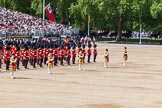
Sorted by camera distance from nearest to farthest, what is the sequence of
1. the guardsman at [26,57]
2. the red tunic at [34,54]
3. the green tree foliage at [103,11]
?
the guardsman at [26,57]
the red tunic at [34,54]
the green tree foliage at [103,11]

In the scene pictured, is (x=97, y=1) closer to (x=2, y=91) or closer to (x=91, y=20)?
(x=91, y=20)

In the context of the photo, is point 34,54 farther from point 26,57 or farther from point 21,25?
point 21,25

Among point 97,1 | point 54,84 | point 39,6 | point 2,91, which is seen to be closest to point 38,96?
point 2,91

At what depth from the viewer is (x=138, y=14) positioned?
79688 mm

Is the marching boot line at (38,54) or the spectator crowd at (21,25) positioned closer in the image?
the marching boot line at (38,54)

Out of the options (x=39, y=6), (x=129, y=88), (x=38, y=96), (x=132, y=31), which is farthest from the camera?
(x=132, y=31)

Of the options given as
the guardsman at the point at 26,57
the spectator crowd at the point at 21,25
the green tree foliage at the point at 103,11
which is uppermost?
the green tree foliage at the point at 103,11

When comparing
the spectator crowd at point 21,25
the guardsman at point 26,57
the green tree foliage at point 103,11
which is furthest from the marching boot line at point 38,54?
the green tree foliage at point 103,11

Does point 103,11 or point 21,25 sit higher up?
point 103,11

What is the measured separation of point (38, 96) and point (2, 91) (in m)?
2.18

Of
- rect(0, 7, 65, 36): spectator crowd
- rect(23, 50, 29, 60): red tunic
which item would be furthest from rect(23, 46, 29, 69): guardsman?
rect(0, 7, 65, 36): spectator crowd

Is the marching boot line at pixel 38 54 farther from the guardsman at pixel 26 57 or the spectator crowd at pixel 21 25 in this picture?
the spectator crowd at pixel 21 25

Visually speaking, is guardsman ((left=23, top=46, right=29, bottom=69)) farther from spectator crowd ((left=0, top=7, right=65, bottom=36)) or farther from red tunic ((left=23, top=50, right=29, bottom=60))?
spectator crowd ((left=0, top=7, right=65, bottom=36))

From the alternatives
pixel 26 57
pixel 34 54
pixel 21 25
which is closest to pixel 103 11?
pixel 21 25
